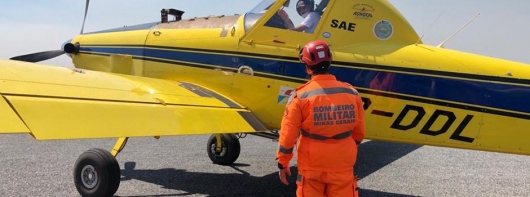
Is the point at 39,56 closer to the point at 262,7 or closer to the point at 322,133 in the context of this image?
the point at 262,7

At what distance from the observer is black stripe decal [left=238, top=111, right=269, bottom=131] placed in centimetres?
514

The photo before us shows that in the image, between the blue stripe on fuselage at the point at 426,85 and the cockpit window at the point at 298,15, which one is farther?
the cockpit window at the point at 298,15

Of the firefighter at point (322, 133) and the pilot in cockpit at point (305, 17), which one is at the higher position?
the pilot in cockpit at point (305, 17)

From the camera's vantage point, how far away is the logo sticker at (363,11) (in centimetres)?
524

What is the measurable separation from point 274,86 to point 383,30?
1.56 meters

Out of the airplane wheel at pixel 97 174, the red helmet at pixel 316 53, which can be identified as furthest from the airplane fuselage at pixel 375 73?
the red helmet at pixel 316 53

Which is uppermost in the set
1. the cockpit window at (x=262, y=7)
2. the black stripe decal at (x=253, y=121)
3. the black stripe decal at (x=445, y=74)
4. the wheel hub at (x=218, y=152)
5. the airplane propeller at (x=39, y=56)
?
the cockpit window at (x=262, y=7)

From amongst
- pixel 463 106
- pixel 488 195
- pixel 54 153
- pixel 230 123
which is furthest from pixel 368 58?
pixel 54 153

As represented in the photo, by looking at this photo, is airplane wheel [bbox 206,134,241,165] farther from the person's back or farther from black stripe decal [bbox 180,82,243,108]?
the person's back

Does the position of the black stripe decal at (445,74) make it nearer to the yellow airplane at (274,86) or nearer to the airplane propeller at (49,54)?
the yellow airplane at (274,86)

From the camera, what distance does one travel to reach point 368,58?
195 inches

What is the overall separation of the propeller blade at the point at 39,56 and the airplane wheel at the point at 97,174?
109 inches

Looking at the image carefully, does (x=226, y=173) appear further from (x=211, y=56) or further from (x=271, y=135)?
(x=211, y=56)

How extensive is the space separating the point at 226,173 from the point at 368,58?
3.20m
